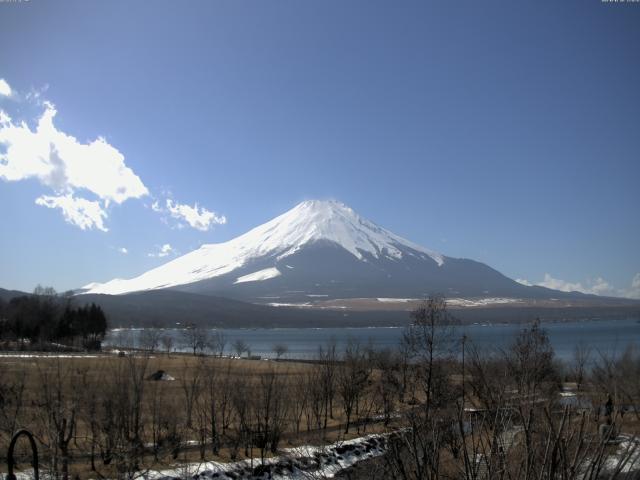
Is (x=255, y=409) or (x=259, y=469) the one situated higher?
(x=255, y=409)

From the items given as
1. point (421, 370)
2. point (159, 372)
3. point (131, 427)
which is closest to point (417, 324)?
point (421, 370)

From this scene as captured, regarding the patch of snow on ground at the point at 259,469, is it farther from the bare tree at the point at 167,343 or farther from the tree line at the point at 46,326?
the bare tree at the point at 167,343

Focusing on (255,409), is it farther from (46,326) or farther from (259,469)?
(46,326)

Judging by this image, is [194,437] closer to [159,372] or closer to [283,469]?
[283,469]

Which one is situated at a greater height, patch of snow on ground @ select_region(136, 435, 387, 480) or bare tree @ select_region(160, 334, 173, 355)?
patch of snow on ground @ select_region(136, 435, 387, 480)

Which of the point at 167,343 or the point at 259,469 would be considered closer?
the point at 259,469

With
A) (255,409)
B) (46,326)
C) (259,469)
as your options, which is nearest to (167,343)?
(46,326)

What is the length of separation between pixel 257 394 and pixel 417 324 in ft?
35.2

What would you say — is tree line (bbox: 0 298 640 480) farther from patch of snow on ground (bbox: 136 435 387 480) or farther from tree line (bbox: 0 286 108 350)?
tree line (bbox: 0 286 108 350)

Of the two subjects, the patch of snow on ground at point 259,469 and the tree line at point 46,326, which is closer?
the patch of snow on ground at point 259,469

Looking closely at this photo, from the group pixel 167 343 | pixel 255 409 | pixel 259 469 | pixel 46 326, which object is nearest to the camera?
pixel 259 469

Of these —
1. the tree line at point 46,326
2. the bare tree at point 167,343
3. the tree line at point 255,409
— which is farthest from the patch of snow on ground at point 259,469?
the bare tree at point 167,343

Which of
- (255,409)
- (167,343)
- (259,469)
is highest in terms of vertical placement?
(255,409)

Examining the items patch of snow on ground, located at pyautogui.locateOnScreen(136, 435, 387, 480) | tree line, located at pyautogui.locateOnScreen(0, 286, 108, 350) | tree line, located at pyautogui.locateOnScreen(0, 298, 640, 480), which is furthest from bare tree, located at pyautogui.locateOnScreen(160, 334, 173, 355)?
patch of snow on ground, located at pyautogui.locateOnScreen(136, 435, 387, 480)
